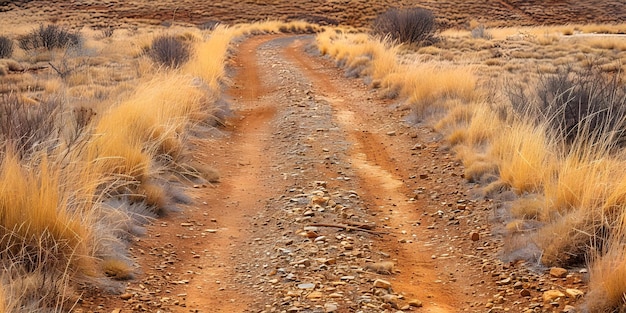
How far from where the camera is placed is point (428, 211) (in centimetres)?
640

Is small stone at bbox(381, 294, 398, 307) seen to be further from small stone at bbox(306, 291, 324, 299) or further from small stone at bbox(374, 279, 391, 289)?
small stone at bbox(306, 291, 324, 299)

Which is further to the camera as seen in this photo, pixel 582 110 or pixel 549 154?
pixel 582 110

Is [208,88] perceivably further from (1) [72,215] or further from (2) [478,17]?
(2) [478,17]

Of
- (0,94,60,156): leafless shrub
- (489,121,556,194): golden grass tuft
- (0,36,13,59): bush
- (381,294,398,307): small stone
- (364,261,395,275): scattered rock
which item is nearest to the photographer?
(381,294,398,307): small stone

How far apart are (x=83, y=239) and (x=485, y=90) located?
8.39m

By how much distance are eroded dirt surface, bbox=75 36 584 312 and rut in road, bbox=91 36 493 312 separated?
0.05ft

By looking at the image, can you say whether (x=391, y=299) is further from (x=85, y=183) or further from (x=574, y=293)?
(x=85, y=183)

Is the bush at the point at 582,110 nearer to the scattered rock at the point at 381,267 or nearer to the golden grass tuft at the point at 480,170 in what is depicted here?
the golden grass tuft at the point at 480,170

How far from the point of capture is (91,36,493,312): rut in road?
439 cm

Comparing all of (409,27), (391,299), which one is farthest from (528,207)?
(409,27)

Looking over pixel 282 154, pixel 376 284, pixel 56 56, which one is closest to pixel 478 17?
pixel 56 56

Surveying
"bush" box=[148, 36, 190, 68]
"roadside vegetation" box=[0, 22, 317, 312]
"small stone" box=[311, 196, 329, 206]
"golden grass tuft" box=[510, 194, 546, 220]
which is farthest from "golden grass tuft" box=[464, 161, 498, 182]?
"bush" box=[148, 36, 190, 68]

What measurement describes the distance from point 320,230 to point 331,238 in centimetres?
22

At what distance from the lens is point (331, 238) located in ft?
17.7
